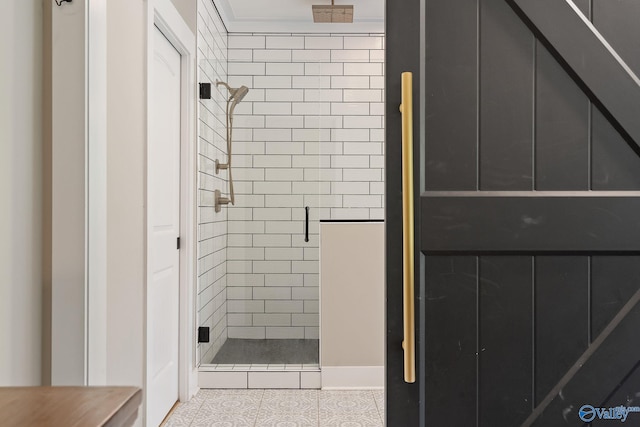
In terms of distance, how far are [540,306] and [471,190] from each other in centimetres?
37

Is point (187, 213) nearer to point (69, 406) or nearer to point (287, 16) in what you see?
point (287, 16)

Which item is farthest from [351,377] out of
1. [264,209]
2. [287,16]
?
[287,16]

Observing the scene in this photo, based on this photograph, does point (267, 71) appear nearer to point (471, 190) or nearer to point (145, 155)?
point (145, 155)

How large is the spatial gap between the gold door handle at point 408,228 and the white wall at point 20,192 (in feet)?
3.26

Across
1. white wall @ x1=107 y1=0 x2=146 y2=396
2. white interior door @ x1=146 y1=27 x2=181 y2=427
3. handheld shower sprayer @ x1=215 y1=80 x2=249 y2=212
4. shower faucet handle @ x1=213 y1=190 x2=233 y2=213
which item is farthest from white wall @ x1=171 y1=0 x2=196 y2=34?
shower faucet handle @ x1=213 y1=190 x2=233 y2=213

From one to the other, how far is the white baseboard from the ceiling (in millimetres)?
2606

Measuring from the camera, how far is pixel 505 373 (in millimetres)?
1423

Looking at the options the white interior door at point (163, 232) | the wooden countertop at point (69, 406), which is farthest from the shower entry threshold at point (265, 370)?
the wooden countertop at point (69, 406)

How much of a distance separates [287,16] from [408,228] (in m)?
3.19

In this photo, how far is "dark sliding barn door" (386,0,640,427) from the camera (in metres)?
1.41

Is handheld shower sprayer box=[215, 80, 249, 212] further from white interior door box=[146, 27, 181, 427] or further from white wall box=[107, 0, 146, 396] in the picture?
white wall box=[107, 0, 146, 396]

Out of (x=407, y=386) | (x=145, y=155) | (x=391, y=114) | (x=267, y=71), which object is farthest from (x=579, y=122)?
(x=267, y=71)

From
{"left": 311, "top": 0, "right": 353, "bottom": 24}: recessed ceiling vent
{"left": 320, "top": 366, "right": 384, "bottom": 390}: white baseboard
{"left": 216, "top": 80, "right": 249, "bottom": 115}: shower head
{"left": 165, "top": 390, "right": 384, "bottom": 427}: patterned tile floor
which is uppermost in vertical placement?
{"left": 311, "top": 0, "right": 353, "bottom": 24}: recessed ceiling vent

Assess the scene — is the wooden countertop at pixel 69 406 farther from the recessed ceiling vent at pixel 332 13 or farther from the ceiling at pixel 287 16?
the ceiling at pixel 287 16
